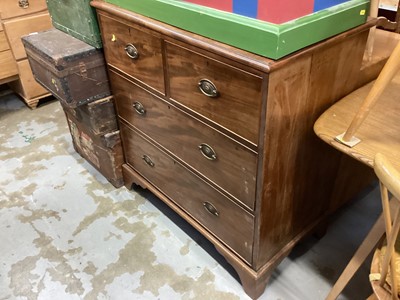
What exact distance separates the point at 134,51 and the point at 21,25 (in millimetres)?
1315

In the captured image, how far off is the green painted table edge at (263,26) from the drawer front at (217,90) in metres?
0.07

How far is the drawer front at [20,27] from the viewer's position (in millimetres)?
2270

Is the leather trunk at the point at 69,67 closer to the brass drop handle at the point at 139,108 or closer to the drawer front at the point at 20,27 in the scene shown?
the brass drop handle at the point at 139,108

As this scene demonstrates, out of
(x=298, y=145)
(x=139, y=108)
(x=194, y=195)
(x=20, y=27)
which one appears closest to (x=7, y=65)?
(x=20, y=27)

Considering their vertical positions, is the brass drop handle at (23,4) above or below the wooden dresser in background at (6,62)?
above

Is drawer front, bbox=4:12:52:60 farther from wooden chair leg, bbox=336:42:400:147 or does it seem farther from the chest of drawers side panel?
wooden chair leg, bbox=336:42:400:147

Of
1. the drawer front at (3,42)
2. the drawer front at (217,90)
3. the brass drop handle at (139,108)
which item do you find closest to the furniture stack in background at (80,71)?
the brass drop handle at (139,108)

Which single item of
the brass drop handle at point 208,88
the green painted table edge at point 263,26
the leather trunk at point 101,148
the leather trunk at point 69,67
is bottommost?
the leather trunk at point 101,148

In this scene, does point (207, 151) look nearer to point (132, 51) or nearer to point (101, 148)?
point (132, 51)

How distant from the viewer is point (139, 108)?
4.99 feet

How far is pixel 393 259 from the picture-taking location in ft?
2.82

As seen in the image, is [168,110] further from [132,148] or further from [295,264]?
[295,264]

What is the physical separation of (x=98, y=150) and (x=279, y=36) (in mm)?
1248

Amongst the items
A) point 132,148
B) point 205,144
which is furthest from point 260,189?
point 132,148
